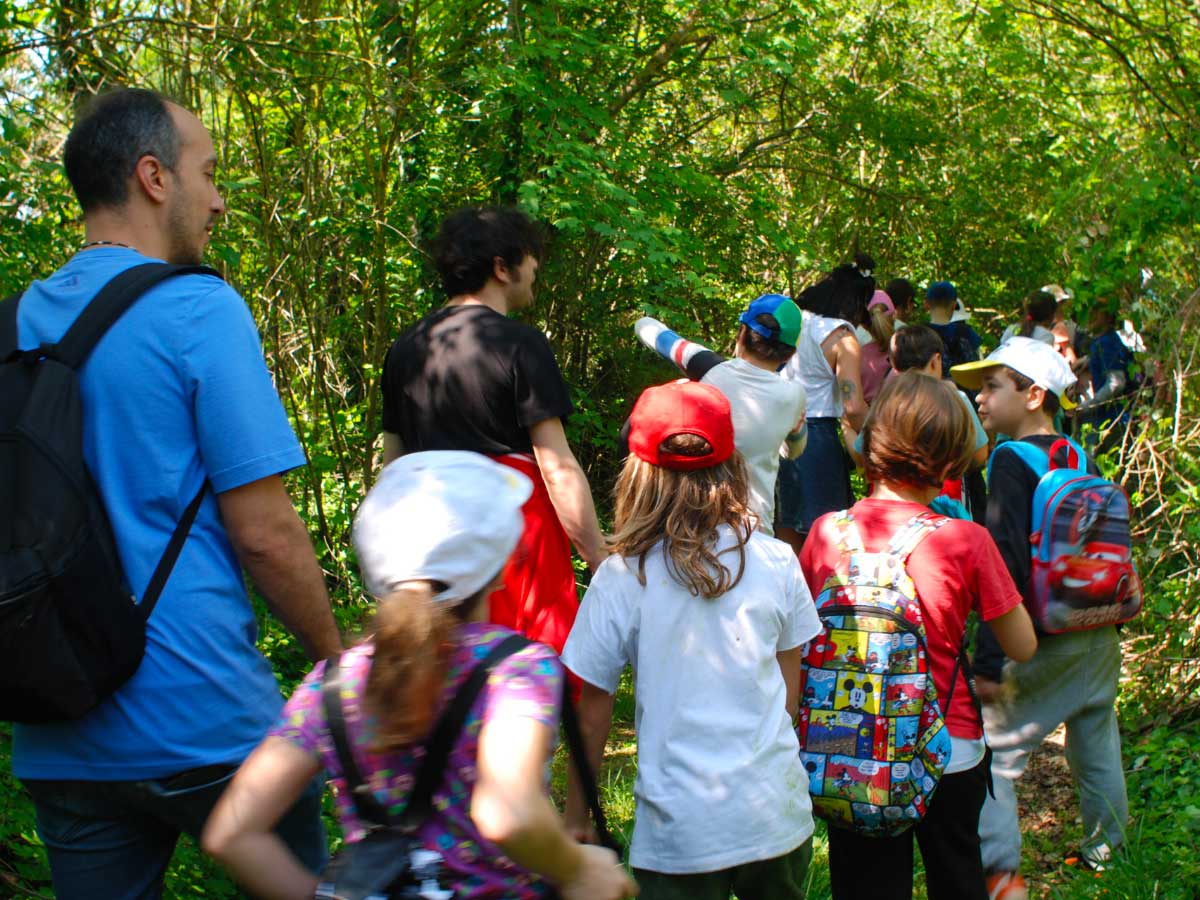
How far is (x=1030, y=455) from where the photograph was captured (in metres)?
3.43

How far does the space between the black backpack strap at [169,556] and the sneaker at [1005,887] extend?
96.5 inches

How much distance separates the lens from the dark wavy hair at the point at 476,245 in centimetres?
336

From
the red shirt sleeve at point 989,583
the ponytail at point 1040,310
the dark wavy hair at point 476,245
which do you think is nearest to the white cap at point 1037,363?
the red shirt sleeve at point 989,583

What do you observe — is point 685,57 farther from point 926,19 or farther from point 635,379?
point 926,19

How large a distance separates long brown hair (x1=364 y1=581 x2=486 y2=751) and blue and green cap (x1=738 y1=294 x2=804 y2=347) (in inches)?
115

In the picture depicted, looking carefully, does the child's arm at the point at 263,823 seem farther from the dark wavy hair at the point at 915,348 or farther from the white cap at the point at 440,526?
the dark wavy hair at the point at 915,348

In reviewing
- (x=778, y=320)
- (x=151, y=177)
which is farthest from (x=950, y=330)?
(x=151, y=177)

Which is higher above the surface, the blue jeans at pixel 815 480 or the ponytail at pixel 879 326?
the ponytail at pixel 879 326

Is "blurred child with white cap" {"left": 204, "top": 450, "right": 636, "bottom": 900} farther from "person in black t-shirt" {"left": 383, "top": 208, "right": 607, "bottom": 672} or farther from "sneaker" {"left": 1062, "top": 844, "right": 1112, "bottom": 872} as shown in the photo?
"sneaker" {"left": 1062, "top": 844, "right": 1112, "bottom": 872}

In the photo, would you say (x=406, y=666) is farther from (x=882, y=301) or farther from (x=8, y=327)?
(x=882, y=301)

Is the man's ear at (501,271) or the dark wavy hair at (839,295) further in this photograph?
the dark wavy hair at (839,295)

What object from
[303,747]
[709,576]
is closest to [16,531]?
[303,747]

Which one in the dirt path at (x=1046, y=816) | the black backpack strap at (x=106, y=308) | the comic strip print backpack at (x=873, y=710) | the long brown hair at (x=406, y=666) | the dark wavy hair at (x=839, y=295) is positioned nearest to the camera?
the long brown hair at (x=406, y=666)

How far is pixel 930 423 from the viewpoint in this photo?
9.50 ft
